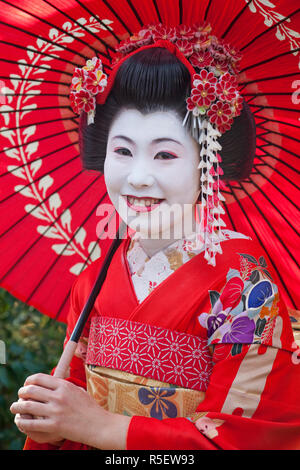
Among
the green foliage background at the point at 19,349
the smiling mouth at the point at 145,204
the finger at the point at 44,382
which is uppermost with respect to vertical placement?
the smiling mouth at the point at 145,204

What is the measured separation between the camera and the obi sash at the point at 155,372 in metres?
1.63

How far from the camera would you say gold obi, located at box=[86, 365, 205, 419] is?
1627 mm

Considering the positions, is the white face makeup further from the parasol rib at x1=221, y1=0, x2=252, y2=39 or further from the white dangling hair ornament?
the parasol rib at x1=221, y1=0, x2=252, y2=39

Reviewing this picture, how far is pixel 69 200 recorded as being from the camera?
2.22 meters

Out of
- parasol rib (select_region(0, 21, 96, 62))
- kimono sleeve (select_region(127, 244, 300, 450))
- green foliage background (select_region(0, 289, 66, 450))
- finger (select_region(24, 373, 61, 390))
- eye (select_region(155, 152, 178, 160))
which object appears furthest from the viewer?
green foliage background (select_region(0, 289, 66, 450))

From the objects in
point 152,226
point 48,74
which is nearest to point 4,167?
point 48,74

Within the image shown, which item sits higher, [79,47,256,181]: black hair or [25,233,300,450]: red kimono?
[79,47,256,181]: black hair

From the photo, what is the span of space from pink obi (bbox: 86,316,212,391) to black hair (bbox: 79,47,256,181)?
63 centimetres

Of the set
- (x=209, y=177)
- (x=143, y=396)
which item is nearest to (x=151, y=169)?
(x=209, y=177)

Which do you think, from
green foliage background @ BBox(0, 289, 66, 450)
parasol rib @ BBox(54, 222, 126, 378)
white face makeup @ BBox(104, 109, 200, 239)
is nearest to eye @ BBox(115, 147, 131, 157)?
white face makeup @ BBox(104, 109, 200, 239)

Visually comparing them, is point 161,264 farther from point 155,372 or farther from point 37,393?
point 37,393

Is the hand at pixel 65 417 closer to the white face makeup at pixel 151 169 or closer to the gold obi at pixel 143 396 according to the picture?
the gold obi at pixel 143 396

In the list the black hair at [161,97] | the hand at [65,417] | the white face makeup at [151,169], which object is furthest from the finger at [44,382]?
the black hair at [161,97]

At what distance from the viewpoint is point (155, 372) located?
165 cm
